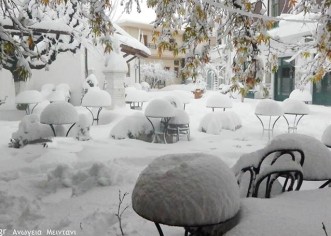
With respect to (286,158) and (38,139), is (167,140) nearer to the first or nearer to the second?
(38,139)

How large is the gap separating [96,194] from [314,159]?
2.82 m

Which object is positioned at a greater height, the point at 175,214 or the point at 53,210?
the point at 175,214

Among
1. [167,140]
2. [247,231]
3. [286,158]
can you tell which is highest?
[286,158]

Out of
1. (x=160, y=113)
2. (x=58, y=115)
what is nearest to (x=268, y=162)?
(x=58, y=115)

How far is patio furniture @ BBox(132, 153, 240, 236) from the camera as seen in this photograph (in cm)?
147

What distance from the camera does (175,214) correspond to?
147cm

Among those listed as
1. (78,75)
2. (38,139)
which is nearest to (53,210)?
(38,139)

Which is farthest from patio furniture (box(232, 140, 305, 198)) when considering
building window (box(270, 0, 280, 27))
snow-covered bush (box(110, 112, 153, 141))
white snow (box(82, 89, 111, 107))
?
building window (box(270, 0, 280, 27))

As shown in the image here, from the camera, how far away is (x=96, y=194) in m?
4.11

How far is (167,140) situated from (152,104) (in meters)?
1.16

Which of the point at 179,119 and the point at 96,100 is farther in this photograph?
the point at 96,100

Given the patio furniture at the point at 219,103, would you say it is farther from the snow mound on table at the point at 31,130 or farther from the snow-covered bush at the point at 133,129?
the snow mound on table at the point at 31,130

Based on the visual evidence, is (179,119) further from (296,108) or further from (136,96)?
(136,96)

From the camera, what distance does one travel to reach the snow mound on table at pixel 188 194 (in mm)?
1474
